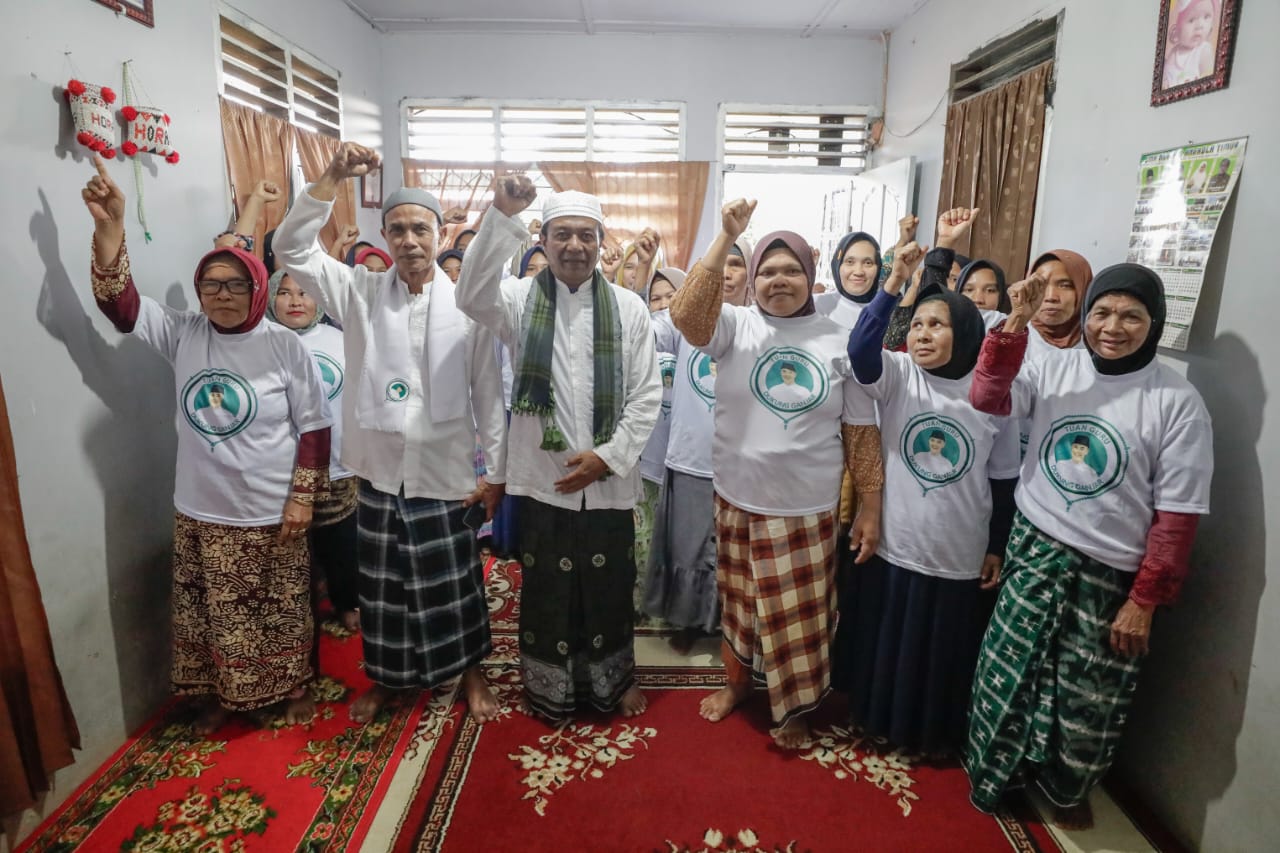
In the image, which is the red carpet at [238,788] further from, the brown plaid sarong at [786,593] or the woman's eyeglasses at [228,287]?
the woman's eyeglasses at [228,287]

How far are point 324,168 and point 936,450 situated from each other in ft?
11.8

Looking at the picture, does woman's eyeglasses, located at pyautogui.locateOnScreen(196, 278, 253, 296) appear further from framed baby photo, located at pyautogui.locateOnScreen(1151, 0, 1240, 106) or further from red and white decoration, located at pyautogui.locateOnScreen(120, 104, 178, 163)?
framed baby photo, located at pyautogui.locateOnScreen(1151, 0, 1240, 106)

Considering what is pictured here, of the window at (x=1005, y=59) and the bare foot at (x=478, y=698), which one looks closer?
the bare foot at (x=478, y=698)

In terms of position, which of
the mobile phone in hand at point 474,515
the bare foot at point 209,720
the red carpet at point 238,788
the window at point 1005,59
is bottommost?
the red carpet at point 238,788

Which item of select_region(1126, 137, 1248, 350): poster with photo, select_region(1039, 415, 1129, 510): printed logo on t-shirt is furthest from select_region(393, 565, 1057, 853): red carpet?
select_region(1126, 137, 1248, 350): poster with photo

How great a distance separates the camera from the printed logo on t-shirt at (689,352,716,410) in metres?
2.49

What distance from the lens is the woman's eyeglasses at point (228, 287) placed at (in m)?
1.95

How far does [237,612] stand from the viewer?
2066 mm

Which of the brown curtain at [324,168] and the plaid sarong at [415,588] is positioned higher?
the brown curtain at [324,168]

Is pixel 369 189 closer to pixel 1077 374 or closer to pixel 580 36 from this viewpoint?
pixel 580 36

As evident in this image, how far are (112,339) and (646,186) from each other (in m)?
4.15

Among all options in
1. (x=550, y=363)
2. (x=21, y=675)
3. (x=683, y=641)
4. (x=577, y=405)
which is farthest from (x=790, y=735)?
(x=21, y=675)

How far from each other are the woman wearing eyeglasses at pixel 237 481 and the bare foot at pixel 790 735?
1.46m

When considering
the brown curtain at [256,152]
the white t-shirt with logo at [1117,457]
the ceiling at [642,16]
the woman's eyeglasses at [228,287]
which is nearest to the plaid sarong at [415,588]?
the woman's eyeglasses at [228,287]
